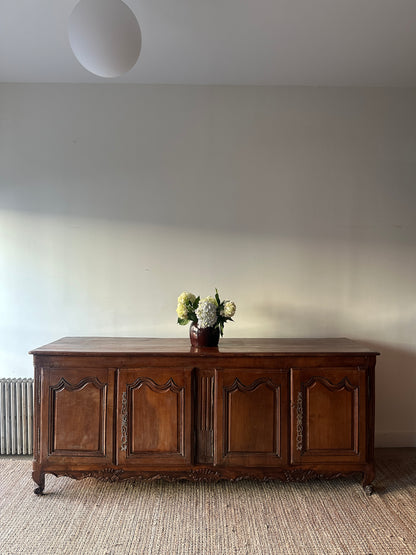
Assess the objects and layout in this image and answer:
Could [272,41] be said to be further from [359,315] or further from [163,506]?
[163,506]

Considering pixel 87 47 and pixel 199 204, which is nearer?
pixel 87 47

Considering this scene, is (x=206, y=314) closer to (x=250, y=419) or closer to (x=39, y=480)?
(x=250, y=419)

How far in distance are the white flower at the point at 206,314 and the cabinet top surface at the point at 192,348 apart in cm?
15

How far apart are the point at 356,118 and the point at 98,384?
2.50 metres

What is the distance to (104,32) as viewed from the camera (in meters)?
1.70

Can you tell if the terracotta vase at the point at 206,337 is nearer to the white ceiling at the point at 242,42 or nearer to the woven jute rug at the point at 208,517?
the woven jute rug at the point at 208,517

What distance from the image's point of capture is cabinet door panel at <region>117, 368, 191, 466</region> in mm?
2207

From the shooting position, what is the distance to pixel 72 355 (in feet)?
7.22

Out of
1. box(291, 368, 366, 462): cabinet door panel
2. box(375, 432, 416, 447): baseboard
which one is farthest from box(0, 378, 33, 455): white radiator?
box(375, 432, 416, 447): baseboard

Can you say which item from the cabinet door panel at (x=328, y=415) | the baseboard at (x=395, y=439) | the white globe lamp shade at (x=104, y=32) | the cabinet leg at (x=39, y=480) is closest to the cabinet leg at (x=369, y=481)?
the cabinet door panel at (x=328, y=415)

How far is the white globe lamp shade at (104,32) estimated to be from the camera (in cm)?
169

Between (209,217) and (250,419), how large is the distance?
4.54 ft

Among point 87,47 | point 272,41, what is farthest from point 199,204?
point 87,47

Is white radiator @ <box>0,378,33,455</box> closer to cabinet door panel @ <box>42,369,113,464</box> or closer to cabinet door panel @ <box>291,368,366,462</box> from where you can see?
cabinet door panel @ <box>42,369,113,464</box>
